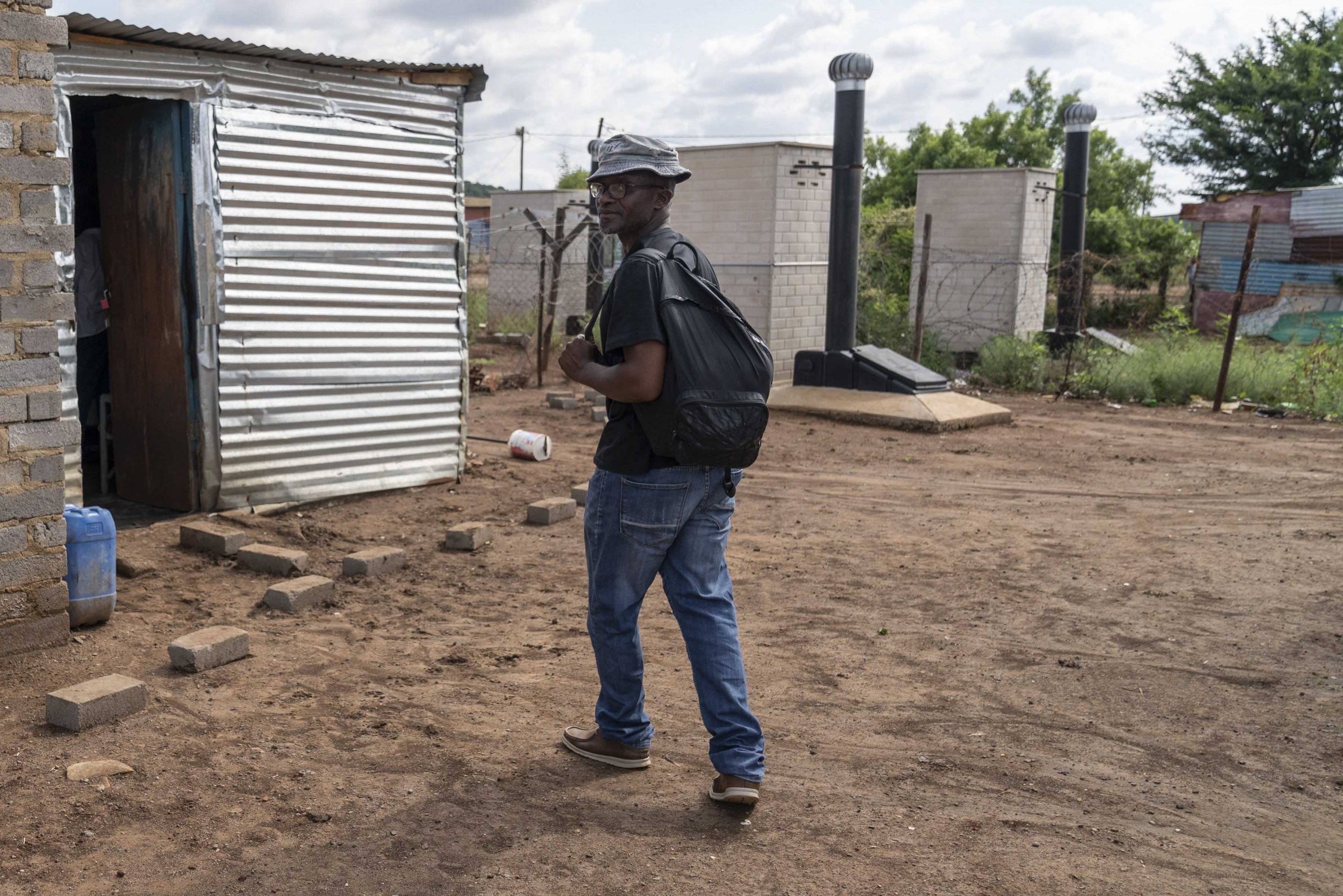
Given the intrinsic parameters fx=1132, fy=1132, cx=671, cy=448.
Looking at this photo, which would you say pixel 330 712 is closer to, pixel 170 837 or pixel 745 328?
pixel 170 837

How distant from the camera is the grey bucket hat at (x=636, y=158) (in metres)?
3.35

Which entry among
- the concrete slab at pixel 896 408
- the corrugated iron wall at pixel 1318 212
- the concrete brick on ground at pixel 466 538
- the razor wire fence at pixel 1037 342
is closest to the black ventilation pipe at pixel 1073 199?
the razor wire fence at pixel 1037 342

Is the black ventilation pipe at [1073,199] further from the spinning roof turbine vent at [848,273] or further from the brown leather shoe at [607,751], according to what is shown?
the brown leather shoe at [607,751]

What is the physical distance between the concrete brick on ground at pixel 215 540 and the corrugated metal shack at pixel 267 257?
0.62m

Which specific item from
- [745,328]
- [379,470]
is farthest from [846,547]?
[745,328]

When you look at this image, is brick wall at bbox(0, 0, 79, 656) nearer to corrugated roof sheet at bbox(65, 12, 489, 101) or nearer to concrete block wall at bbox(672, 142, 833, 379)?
corrugated roof sheet at bbox(65, 12, 489, 101)

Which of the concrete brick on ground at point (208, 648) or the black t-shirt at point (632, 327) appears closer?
the black t-shirt at point (632, 327)

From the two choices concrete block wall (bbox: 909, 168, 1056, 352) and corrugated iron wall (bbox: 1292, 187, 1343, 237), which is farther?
corrugated iron wall (bbox: 1292, 187, 1343, 237)

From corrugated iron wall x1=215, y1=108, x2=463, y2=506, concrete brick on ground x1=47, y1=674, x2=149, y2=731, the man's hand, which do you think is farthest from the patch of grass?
concrete brick on ground x1=47, y1=674, x2=149, y2=731

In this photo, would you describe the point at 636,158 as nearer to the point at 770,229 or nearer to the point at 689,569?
the point at 689,569

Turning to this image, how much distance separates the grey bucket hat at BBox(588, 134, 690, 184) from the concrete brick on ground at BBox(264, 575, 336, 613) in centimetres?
316

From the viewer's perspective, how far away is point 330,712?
14.2ft

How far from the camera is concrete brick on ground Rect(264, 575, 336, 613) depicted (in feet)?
18.5

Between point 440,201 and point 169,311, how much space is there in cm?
209
